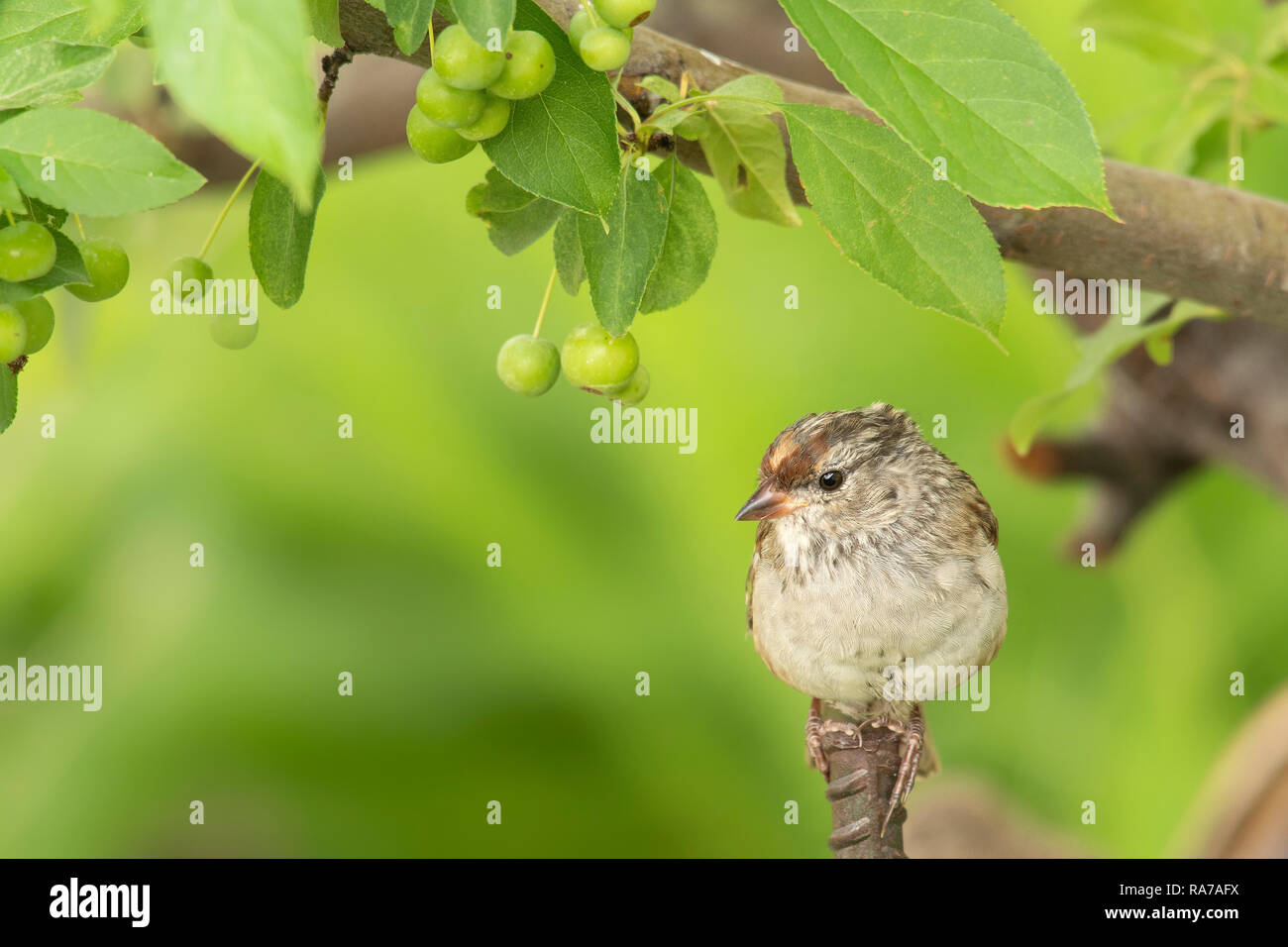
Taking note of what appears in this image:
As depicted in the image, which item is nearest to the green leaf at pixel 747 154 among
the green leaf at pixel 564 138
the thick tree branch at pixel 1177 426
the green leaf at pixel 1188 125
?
the green leaf at pixel 564 138

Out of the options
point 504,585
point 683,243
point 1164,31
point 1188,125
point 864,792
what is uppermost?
point 1164,31

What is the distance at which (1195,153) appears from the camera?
119 cm

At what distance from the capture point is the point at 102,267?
629 mm

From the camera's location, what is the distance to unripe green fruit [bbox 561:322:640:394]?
2.02ft

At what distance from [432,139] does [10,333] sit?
220 mm

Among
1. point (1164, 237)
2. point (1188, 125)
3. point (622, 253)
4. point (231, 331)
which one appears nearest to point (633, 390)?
point (622, 253)

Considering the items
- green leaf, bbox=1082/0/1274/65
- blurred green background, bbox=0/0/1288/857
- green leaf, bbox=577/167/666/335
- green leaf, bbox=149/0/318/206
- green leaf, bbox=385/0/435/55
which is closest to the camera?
green leaf, bbox=149/0/318/206

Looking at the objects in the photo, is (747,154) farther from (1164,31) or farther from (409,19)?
(1164,31)

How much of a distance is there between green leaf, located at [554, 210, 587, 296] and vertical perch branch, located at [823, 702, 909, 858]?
38 centimetres

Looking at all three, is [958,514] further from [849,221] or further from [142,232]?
[142,232]

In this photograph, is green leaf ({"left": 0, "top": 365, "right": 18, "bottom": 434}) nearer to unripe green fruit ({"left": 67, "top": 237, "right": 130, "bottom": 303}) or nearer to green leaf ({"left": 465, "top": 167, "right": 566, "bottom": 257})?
unripe green fruit ({"left": 67, "top": 237, "right": 130, "bottom": 303})

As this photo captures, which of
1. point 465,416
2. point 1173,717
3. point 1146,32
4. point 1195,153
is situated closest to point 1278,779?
point 1173,717

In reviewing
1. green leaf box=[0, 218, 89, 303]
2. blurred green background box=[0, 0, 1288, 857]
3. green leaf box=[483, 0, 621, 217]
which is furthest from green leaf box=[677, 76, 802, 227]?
blurred green background box=[0, 0, 1288, 857]

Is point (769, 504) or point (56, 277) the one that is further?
point (769, 504)
